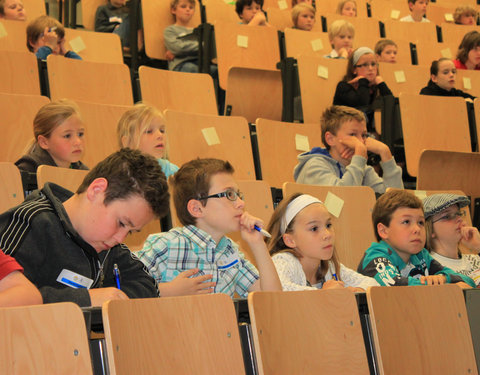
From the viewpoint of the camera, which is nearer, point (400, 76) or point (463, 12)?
point (400, 76)

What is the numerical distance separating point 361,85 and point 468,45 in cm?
158

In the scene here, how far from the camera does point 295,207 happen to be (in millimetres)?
2707

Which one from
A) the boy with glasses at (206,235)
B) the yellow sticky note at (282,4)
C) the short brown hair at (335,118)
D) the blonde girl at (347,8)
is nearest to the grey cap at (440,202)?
the short brown hair at (335,118)

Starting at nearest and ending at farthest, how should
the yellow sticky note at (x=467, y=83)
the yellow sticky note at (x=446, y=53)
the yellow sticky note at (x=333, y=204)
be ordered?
the yellow sticky note at (x=333, y=204)
the yellow sticky note at (x=467, y=83)
the yellow sticky note at (x=446, y=53)

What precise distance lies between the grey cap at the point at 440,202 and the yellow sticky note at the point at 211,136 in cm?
111

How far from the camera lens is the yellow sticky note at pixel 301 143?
Answer: 4.04 metres

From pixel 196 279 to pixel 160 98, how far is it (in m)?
2.21

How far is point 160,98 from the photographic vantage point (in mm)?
4203

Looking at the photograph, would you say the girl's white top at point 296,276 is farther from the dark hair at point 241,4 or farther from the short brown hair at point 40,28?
the dark hair at point 241,4

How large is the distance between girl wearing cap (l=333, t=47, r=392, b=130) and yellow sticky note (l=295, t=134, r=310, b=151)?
835 mm

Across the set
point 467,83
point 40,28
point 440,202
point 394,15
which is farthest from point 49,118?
point 394,15

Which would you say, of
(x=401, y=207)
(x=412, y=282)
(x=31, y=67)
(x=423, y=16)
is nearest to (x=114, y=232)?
(x=412, y=282)

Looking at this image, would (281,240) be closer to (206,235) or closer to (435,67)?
(206,235)

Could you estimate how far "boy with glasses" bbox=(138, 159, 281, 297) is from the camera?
2416 millimetres
